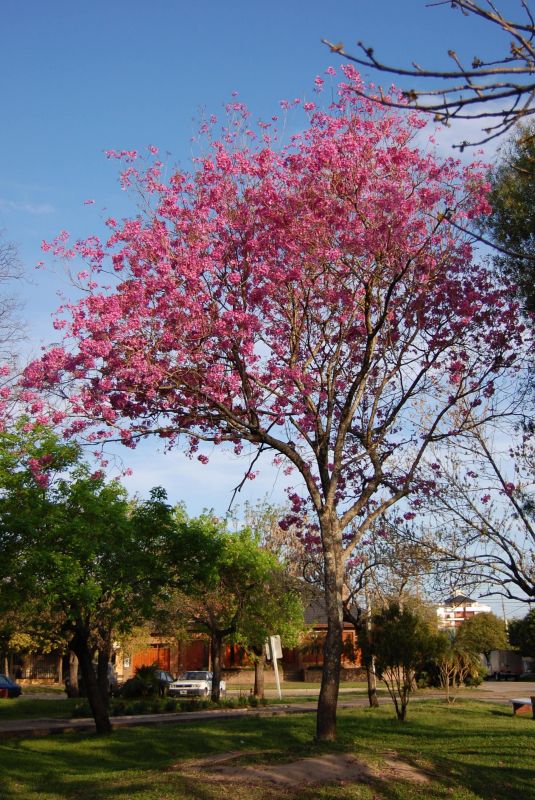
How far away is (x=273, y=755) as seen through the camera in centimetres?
1259

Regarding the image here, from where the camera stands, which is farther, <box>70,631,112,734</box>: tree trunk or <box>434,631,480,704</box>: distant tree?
<box>434,631,480,704</box>: distant tree

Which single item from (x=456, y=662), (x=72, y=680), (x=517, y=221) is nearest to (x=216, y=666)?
(x=72, y=680)

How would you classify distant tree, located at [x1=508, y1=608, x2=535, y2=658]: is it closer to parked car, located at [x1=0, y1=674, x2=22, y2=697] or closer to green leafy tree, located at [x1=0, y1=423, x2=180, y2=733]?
parked car, located at [x1=0, y1=674, x2=22, y2=697]

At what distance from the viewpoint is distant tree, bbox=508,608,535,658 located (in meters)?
52.3

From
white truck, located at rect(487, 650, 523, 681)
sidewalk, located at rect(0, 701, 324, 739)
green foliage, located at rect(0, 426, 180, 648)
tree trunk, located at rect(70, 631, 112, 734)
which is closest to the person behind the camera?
green foliage, located at rect(0, 426, 180, 648)

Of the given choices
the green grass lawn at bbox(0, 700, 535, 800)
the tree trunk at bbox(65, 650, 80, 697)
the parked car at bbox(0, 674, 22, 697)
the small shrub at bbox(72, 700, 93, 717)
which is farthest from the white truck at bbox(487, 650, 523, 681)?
the small shrub at bbox(72, 700, 93, 717)

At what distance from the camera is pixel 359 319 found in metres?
15.1

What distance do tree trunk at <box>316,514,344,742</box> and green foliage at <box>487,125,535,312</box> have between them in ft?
17.0

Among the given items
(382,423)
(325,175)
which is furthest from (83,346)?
(382,423)

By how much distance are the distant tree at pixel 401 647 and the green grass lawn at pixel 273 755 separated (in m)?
1.01

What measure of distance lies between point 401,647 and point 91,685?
26.6ft

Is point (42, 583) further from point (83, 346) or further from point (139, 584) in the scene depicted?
point (83, 346)

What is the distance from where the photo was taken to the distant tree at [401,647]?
21812 millimetres

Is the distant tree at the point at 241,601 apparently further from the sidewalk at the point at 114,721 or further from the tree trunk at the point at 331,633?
the tree trunk at the point at 331,633
